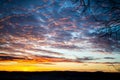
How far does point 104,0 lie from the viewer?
15.6 feet

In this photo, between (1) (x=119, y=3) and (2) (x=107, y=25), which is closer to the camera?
(1) (x=119, y=3)

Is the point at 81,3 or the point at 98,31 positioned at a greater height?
the point at 81,3

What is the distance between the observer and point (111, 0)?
470cm

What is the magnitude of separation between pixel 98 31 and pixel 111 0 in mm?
902

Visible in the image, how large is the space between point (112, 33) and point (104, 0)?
87 cm

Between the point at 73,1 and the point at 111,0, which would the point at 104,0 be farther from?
the point at 73,1

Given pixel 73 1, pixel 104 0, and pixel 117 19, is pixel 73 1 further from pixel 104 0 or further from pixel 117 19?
pixel 117 19
